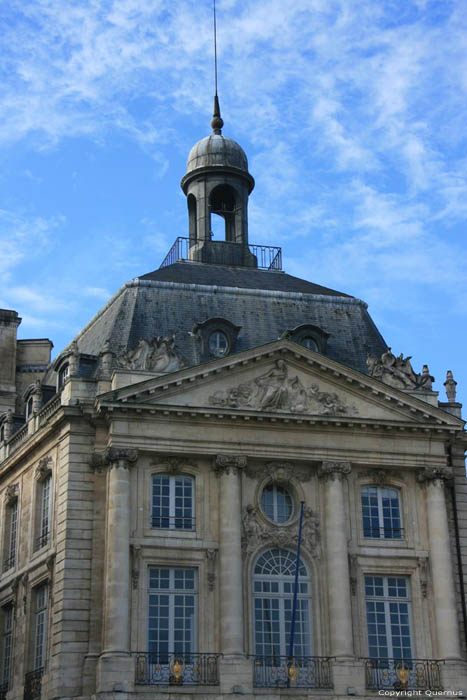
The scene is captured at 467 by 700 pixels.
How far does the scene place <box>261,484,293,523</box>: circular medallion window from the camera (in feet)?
121

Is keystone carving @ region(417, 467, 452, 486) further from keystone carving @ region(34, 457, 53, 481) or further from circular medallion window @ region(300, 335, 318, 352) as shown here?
keystone carving @ region(34, 457, 53, 481)

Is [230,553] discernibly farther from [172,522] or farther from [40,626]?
[40,626]

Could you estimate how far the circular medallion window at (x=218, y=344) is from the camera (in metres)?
38.9

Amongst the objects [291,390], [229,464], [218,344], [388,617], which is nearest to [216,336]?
[218,344]

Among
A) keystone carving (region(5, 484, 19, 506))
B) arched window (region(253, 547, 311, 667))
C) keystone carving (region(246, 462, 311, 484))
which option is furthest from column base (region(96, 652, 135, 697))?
keystone carving (region(5, 484, 19, 506))

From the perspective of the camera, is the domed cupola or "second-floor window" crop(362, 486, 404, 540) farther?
the domed cupola

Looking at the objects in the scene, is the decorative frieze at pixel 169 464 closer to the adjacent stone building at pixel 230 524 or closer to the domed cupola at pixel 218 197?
the adjacent stone building at pixel 230 524

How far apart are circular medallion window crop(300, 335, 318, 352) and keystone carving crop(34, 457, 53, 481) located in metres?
9.21

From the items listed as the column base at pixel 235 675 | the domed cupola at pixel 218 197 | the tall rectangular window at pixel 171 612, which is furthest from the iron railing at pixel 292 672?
the domed cupola at pixel 218 197

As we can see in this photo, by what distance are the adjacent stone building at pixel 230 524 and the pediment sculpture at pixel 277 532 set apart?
0.05m

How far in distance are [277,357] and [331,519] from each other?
5.39m

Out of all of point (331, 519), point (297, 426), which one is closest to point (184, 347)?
point (297, 426)

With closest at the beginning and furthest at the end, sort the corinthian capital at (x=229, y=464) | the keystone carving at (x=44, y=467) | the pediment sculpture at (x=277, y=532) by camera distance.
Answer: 1. the corinthian capital at (x=229, y=464)
2. the pediment sculpture at (x=277, y=532)
3. the keystone carving at (x=44, y=467)

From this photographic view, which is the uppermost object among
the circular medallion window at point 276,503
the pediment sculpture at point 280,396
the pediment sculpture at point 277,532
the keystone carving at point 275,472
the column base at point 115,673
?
the pediment sculpture at point 280,396
